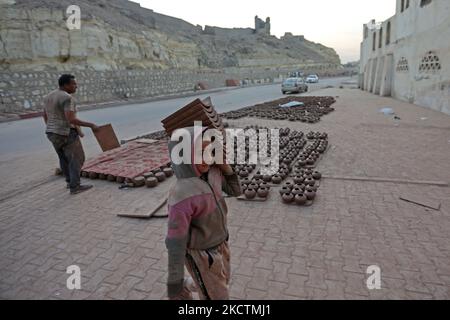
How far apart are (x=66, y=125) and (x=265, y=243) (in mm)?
3394

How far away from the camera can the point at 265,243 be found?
332cm

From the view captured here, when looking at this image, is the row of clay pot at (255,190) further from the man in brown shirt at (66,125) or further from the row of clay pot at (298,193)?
the man in brown shirt at (66,125)

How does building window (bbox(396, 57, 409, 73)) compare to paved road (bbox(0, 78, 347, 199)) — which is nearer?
paved road (bbox(0, 78, 347, 199))

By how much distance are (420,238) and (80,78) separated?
18.7 meters

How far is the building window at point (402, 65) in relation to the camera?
16042mm

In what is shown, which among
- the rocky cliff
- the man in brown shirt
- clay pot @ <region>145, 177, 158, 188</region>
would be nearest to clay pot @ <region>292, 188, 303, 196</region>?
clay pot @ <region>145, 177, 158, 188</region>

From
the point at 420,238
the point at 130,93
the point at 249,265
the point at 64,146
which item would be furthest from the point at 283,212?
the point at 130,93

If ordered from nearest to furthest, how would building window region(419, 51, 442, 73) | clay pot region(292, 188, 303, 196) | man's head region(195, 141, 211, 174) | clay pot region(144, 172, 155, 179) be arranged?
1. man's head region(195, 141, 211, 174)
2. clay pot region(292, 188, 303, 196)
3. clay pot region(144, 172, 155, 179)
4. building window region(419, 51, 442, 73)

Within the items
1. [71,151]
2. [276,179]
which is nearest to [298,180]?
[276,179]

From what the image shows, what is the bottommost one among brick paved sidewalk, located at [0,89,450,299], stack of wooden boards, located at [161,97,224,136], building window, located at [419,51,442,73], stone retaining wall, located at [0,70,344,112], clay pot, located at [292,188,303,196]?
brick paved sidewalk, located at [0,89,450,299]

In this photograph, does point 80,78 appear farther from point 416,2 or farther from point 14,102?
point 416,2

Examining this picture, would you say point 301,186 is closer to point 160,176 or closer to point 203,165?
point 160,176

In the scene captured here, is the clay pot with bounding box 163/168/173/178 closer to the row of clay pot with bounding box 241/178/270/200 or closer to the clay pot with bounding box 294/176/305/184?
the row of clay pot with bounding box 241/178/270/200

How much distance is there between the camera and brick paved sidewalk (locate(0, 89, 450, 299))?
265 cm
